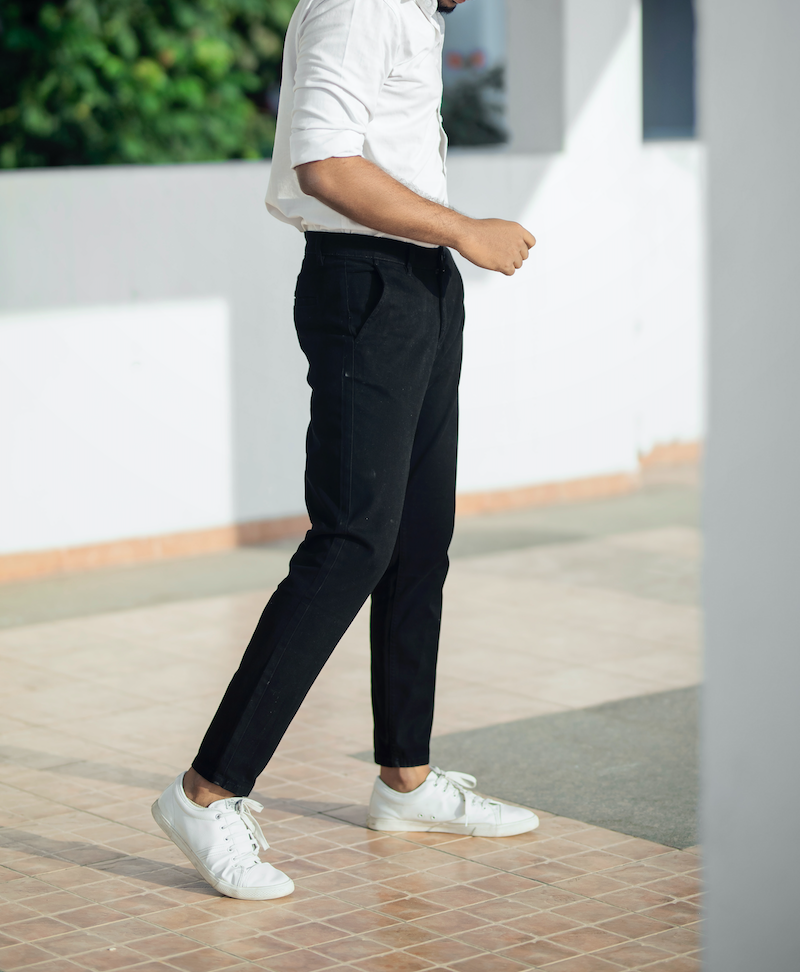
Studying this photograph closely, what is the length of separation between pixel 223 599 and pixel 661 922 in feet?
10.2

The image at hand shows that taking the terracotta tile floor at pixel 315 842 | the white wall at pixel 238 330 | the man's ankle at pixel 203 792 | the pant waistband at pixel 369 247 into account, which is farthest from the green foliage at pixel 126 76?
the man's ankle at pixel 203 792

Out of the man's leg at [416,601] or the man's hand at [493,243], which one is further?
the man's leg at [416,601]

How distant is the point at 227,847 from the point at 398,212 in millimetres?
1194

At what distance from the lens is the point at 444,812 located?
333 centimetres

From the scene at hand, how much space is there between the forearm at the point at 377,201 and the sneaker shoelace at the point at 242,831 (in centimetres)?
108

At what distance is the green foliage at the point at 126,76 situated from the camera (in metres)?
10.8

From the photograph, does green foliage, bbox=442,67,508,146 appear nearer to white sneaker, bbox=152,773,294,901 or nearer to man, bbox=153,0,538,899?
man, bbox=153,0,538,899

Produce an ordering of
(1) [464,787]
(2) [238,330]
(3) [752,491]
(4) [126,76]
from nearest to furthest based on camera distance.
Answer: (3) [752,491] < (1) [464,787] < (2) [238,330] < (4) [126,76]

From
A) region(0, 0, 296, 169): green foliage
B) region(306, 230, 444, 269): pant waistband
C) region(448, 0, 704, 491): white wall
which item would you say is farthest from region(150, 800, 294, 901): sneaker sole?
region(0, 0, 296, 169): green foliage

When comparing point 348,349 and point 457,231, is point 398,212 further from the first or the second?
point 348,349

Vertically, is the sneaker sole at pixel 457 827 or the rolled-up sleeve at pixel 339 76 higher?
the rolled-up sleeve at pixel 339 76

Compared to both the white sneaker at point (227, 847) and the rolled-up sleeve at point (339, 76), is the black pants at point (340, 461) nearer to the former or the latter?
the white sneaker at point (227, 847)

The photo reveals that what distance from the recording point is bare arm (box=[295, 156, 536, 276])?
9.29 feet

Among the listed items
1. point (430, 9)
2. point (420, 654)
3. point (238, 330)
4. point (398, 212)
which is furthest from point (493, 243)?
point (238, 330)
